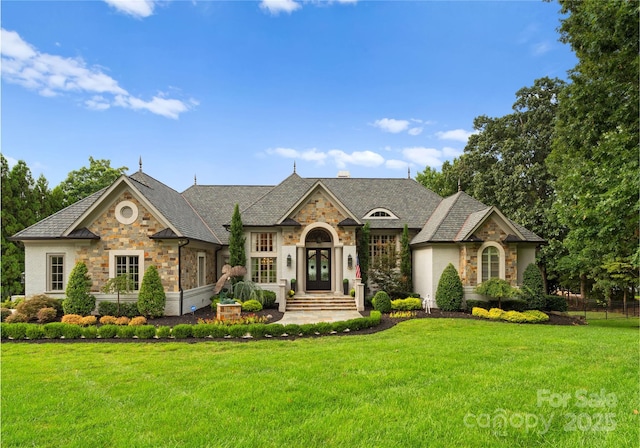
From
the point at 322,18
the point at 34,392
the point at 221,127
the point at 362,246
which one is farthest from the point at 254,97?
the point at 34,392

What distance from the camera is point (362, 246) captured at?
1947 cm

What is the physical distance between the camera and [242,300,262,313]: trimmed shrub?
15.8m

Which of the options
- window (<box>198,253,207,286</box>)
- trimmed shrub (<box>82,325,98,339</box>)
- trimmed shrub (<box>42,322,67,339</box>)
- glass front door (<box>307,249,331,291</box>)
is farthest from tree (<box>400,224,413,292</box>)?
trimmed shrub (<box>42,322,67,339</box>)

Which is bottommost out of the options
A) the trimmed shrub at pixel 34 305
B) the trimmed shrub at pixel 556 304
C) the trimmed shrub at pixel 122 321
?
the trimmed shrub at pixel 556 304

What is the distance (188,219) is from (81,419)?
14113mm

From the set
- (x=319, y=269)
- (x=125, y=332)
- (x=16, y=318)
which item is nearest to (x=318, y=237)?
(x=319, y=269)

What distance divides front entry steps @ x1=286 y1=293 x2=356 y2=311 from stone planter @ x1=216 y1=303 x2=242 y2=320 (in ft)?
11.7

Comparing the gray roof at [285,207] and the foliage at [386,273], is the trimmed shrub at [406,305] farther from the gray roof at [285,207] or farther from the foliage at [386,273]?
the gray roof at [285,207]

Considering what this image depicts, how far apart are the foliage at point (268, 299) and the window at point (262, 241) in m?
2.63

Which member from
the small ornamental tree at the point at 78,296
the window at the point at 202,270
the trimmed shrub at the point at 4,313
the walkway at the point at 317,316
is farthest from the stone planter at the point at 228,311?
the trimmed shrub at the point at 4,313

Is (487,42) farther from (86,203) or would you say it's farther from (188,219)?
(86,203)

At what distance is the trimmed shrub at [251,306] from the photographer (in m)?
15.8

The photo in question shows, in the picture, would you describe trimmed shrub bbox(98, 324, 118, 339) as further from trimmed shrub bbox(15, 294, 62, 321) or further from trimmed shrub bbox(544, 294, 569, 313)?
trimmed shrub bbox(544, 294, 569, 313)

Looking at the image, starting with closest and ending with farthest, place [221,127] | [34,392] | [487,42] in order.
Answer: [34,392], [487,42], [221,127]
